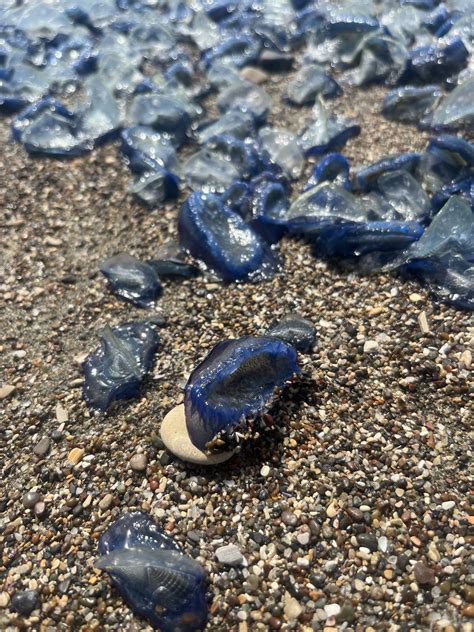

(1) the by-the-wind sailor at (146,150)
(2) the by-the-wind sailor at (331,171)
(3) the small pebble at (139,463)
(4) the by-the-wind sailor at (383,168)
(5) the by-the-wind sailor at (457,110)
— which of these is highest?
(5) the by-the-wind sailor at (457,110)

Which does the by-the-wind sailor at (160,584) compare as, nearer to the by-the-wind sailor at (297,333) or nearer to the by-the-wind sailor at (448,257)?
the by-the-wind sailor at (297,333)

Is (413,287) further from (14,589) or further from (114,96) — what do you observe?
(114,96)

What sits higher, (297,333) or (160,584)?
(297,333)

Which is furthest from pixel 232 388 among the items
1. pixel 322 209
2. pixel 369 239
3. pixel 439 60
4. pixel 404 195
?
pixel 439 60

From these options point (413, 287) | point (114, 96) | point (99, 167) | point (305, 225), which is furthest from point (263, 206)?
point (114, 96)

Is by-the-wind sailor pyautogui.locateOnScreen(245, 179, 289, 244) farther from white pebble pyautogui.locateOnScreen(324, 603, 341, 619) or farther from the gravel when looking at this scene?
white pebble pyautogui.locateOnScreen(324, 603, 341, 619)

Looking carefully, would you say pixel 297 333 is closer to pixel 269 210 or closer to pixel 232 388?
pixel 232 388

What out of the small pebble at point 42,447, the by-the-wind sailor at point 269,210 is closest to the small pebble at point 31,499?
the small pebble at point 42,447
